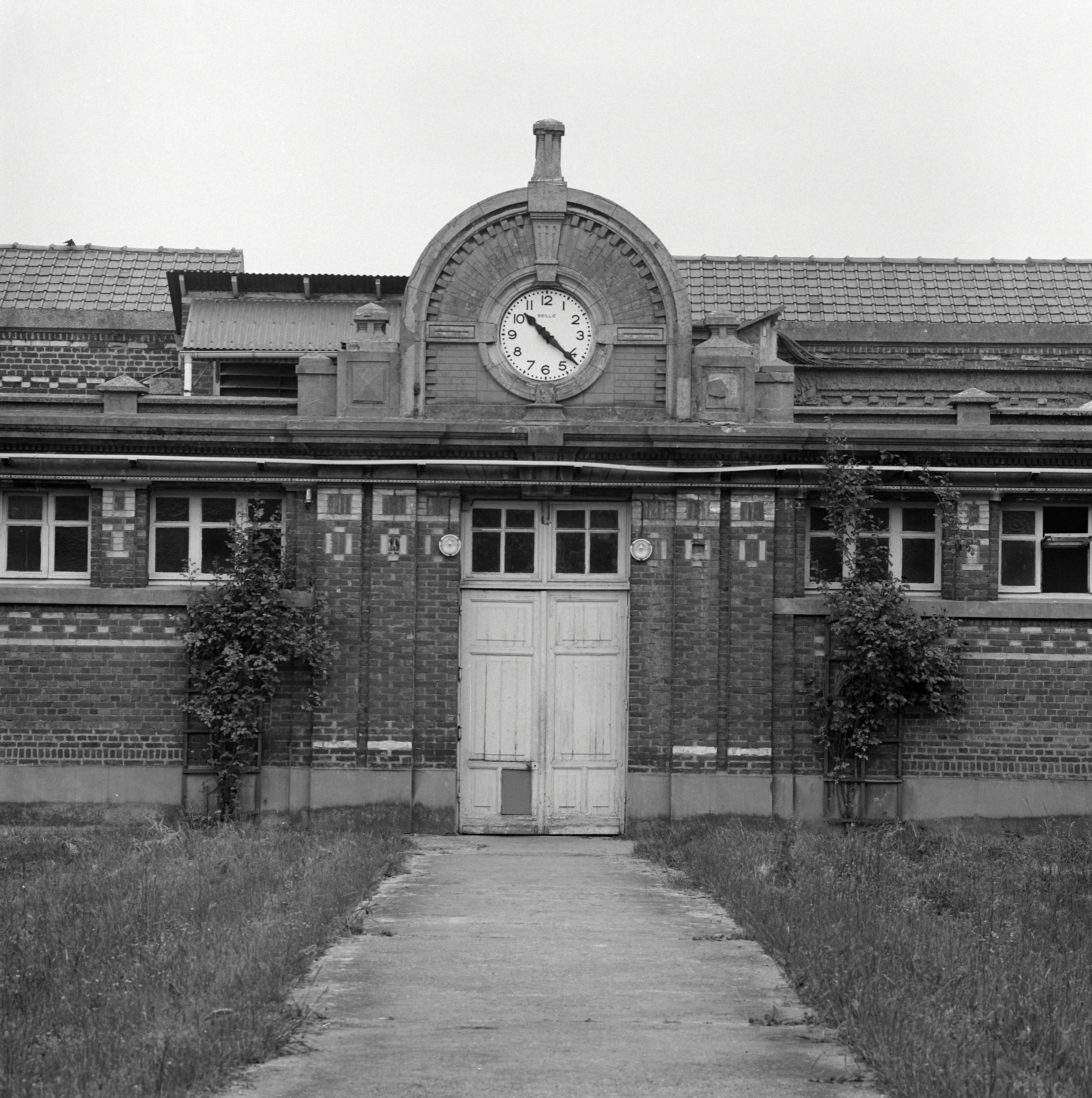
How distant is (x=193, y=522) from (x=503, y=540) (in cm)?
337

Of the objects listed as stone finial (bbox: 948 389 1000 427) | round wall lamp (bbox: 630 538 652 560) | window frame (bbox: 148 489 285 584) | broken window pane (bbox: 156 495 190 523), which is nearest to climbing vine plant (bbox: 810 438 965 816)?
stone finial (bbox: 948 389 1000 427)

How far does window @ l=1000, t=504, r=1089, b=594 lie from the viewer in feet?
59.4

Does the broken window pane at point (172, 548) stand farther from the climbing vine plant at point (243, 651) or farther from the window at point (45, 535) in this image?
the window at point (45, 535)

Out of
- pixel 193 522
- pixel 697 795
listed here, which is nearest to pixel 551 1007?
pixel 697 795

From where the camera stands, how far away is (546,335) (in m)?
17.8

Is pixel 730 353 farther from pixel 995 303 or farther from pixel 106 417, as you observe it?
pixel 995 303

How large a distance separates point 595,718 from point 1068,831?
5072mm

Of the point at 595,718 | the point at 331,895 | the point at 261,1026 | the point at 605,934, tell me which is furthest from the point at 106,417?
the point at 261,1026

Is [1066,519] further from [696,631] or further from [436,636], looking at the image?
[436,636]

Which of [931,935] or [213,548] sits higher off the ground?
[213,548]

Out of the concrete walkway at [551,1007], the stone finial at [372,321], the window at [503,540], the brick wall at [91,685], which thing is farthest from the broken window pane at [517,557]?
the concrete walkway at [551,1007]

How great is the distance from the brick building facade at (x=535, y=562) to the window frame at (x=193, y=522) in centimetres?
3

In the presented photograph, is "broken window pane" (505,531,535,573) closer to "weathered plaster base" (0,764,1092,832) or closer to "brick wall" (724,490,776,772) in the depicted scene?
"brick wall" (724,490,776,772)

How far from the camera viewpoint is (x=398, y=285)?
24.3 meters
